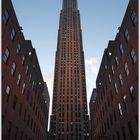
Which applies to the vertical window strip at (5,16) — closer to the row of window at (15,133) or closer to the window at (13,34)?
the window at (13,34)

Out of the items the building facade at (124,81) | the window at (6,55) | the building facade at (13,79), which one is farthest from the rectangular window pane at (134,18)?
the window at (6,55)

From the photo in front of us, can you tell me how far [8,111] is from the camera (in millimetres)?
26359

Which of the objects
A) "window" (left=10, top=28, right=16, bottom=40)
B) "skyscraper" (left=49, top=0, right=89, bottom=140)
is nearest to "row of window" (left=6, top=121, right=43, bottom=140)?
"window" (left=10, top=28, right=16, bottom=40)

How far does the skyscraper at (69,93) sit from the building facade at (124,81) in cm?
10791

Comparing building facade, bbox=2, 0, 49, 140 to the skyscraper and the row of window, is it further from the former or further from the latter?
the skyscraper

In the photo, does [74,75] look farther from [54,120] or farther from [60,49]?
[54,120]

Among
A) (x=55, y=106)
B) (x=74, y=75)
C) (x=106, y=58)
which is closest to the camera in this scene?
(x=106, y=58)

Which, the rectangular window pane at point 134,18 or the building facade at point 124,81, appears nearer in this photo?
the rectangular window pane at point 134,18

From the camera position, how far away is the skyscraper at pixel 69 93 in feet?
482

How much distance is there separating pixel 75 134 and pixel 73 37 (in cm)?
9042

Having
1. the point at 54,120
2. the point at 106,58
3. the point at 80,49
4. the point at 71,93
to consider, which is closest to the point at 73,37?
the point at 80,49

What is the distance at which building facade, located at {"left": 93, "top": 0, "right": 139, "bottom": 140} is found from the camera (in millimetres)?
25469

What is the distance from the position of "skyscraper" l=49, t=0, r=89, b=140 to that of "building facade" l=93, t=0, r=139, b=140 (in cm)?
10791

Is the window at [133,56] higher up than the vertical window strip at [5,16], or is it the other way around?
the vertical window strip at [5,16]
